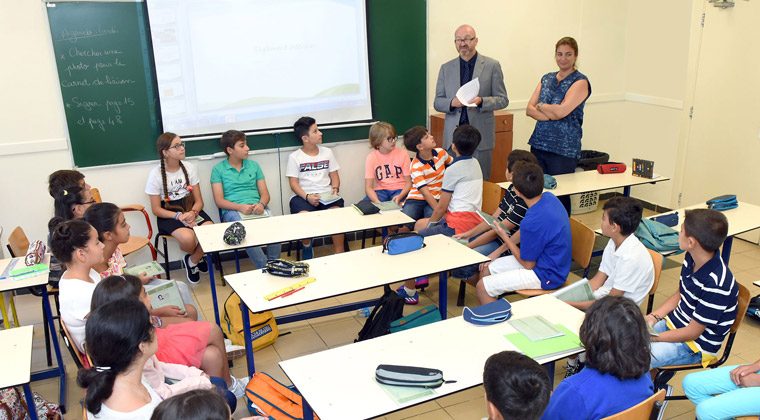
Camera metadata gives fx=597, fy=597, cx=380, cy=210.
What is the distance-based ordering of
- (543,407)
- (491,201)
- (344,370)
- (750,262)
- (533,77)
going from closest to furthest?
1. (543,407)
2. (344,370)
3. (491,201)
4. (750,262)
5. (533,77)

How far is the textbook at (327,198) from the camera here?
5.45 metres

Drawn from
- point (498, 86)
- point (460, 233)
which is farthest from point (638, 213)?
point (498, 86)

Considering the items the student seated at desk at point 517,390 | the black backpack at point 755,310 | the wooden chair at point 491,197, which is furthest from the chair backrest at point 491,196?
the student seated at desk at point 517,390

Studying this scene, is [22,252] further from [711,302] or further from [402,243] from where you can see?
[711,302]

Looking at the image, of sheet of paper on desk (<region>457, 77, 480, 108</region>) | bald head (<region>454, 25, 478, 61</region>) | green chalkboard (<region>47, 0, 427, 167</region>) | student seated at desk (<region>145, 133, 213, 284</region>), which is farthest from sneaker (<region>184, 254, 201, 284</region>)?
bald head (<region>454, 25, 478, 61</region>)

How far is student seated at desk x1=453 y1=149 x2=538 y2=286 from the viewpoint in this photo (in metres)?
4.17

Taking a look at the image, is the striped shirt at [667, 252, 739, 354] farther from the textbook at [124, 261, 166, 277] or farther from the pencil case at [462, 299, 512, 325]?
the textbook at [124, 261, 166, 277]

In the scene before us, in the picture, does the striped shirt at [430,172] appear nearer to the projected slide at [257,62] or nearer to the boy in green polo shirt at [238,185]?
the projected slide at [257,62]

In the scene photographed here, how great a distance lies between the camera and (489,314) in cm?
275

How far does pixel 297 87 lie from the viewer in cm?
560

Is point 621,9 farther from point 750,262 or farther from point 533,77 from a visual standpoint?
point 750,262

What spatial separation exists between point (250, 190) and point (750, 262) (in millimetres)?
4457

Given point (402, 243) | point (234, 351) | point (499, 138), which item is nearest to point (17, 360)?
point (234, 351)

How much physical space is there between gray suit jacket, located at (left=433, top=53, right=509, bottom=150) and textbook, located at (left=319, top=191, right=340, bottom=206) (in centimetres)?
119
